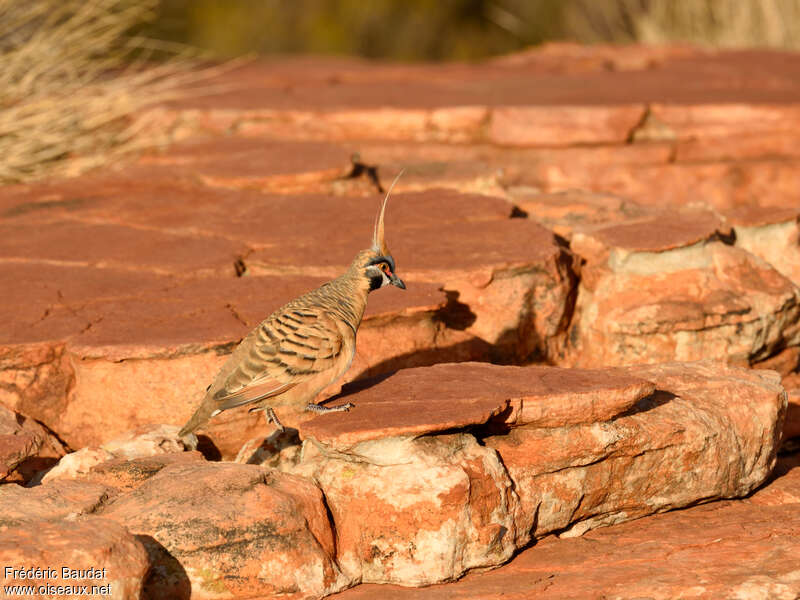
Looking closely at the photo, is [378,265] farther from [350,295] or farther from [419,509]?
[419,509]

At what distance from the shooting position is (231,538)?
320cm

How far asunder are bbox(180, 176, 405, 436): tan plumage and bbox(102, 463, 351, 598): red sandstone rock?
1.05 ft

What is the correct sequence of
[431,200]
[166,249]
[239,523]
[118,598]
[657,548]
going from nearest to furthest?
[118,598], [239,523], [657,548], [166,249], [431,200]

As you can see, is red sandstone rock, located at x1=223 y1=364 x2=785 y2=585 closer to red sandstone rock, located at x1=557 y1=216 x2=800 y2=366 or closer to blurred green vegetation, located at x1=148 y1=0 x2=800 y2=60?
red sandstone rock, located at x1=557 y1=216 x2=800 y2=366

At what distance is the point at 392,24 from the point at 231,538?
13928 mm

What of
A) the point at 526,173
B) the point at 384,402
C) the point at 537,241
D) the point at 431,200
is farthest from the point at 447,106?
the point at 384,402

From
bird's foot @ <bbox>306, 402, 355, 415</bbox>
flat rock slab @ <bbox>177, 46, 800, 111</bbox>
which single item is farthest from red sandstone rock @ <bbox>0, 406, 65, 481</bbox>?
flat rock slab @ <bbox>177, 46, 800, 111</bbox>

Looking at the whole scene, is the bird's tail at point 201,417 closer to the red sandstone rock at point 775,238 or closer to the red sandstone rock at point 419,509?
the red sandstone rock at point 419,509

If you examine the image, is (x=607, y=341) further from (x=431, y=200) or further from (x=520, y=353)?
(x=431, y=200)

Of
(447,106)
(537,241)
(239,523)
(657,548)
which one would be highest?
(447,106)

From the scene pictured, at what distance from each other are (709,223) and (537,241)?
0.91m

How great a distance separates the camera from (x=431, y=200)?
5.70 metres

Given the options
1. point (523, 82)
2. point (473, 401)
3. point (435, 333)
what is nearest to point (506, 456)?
point (473, 401)

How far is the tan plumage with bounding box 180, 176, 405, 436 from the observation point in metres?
3.58
